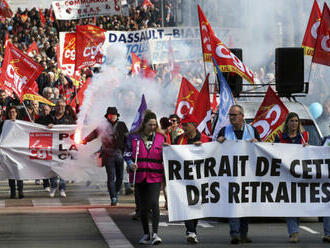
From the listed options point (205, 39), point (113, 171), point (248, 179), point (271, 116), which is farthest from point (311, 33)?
point (248, 179)

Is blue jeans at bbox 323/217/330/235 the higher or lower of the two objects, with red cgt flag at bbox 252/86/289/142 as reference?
lower

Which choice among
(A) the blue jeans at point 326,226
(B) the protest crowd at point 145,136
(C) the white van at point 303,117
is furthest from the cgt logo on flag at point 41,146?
(A) the blue jeans at point 326,226

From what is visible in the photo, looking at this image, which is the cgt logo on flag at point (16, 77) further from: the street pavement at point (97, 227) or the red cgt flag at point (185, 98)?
the red cgt flag at point (185, 98)

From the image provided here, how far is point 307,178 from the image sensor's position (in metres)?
13.3

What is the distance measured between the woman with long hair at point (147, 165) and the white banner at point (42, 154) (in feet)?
20.8

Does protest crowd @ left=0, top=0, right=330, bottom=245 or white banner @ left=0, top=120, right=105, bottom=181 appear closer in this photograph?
protest crowd @ left=0, top=0, right=330, bottom=245

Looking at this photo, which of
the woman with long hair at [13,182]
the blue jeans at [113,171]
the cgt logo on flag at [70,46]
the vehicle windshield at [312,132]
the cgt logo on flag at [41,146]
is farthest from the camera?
the cgt logo on flag at [70,46]

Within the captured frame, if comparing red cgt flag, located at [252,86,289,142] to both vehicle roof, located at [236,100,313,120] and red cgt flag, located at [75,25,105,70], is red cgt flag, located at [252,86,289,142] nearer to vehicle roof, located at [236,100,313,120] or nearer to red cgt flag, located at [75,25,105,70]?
vehicle roof, located at [236,100,313,120]

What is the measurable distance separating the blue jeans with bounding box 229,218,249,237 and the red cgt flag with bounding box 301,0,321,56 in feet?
27.1

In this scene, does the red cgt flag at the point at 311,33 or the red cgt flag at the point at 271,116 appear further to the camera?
the red cgt flag at the point at 311,33

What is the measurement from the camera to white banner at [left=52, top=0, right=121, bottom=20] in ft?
92.7

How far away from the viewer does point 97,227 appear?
14562 millimetres

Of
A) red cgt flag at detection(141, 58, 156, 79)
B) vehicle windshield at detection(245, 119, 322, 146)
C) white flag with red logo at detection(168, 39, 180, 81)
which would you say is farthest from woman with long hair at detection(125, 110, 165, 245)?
white flag with red logo at detection(168, 39, 180, 81)

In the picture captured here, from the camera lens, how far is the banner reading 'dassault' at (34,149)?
19344 mm
